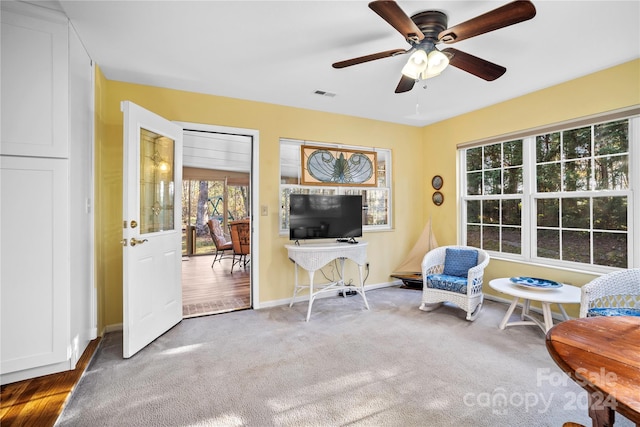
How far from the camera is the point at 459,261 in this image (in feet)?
12.0

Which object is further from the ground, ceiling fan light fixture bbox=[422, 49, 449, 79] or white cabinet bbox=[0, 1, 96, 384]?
ceiling fan light fixture bbox=[422, 49, 449, 79]

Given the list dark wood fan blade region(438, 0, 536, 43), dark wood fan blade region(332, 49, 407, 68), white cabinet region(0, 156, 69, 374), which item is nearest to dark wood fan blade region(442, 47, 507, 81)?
dark wood fan blade region(438, 0, 536, 43)

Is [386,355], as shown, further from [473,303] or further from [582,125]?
[582,125]

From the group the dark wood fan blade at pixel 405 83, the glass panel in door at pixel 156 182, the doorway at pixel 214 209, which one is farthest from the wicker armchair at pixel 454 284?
the glass panel in door at pixel 156 182

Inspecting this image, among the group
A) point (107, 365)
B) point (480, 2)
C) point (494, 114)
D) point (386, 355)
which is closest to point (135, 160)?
point (107, 365)

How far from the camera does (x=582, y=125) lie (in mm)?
3125

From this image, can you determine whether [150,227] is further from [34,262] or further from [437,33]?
[437,33]

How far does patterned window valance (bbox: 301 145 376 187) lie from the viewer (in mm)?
4074

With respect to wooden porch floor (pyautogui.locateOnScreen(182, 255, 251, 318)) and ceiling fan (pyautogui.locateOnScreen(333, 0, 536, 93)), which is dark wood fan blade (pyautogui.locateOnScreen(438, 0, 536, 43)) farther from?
wooden porch floor (pyautogui.locateOnScreen(182, 255, 251, 318))

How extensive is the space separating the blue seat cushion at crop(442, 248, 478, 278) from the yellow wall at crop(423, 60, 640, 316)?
61 centimetres

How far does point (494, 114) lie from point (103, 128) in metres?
4.39

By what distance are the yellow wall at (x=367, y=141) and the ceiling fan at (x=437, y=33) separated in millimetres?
1623

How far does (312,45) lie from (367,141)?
7.11ft

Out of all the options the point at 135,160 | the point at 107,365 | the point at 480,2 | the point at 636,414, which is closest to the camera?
the point at 636,414
